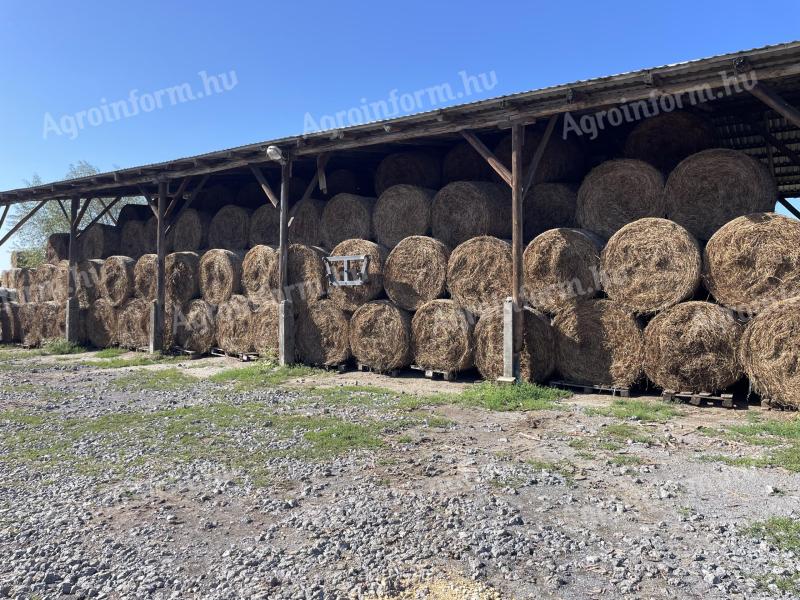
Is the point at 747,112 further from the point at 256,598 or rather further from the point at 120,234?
the point at 120,234

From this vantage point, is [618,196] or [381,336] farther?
[381,336]

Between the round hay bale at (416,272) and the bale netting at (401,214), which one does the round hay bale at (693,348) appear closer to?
the round hay bale at (416,272)

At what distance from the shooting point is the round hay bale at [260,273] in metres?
12.5

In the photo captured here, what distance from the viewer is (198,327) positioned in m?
13.9

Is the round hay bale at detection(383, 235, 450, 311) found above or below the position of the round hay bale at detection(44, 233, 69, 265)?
below

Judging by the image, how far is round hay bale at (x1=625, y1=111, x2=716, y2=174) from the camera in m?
9.20

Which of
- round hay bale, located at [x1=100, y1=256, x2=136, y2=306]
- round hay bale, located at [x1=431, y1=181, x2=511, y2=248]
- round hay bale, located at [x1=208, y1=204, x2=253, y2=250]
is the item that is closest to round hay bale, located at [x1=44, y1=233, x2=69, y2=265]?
round hay bale, located at [x1=100, y1=256, x2=136, y2=306]

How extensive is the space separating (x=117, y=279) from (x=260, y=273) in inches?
193

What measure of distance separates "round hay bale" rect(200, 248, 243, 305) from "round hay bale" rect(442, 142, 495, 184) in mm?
4788

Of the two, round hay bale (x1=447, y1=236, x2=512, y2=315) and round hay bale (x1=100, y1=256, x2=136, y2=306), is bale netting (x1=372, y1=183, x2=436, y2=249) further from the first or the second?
round hay bale (x1=100, y1=256, x2=136, y2=306)

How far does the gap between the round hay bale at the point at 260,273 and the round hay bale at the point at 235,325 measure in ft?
0.86

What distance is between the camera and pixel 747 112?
32.8 ft

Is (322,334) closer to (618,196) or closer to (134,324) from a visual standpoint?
(618,196)

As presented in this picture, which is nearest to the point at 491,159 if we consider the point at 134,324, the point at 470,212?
the point at 470,212
